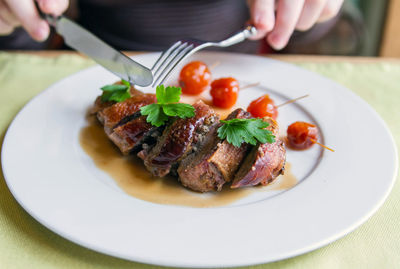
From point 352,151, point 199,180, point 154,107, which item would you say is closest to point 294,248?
point 199,180

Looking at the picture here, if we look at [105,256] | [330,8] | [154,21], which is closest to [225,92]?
[330,8]

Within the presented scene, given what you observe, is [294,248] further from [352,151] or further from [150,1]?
[150,1]

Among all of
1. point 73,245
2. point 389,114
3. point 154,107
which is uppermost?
point 154,107

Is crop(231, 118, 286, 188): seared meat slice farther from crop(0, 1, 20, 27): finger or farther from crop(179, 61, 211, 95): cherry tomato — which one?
crop(0, 1, 20, 27): finger

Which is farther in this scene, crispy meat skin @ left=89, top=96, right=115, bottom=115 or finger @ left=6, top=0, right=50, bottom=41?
finger @ left=6, top=0, right=50, bottom=41

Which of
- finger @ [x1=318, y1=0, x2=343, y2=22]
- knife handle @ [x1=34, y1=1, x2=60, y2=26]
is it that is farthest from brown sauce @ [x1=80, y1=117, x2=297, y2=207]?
finger @ [x1=318, y1=0, x2=343, y2=22]

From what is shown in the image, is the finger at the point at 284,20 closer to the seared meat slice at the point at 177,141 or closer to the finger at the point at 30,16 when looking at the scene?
the seared meat slice at the point at 177,141
